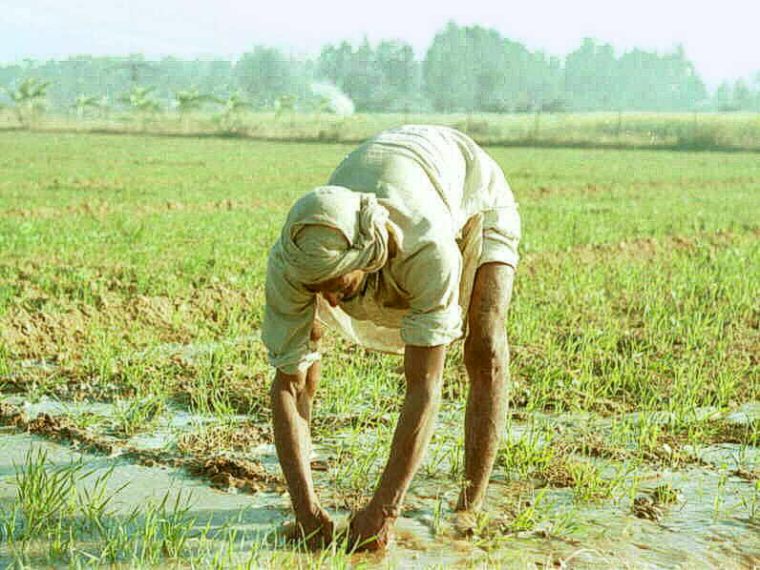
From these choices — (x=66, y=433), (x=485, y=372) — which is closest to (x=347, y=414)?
(x=66, y=433)

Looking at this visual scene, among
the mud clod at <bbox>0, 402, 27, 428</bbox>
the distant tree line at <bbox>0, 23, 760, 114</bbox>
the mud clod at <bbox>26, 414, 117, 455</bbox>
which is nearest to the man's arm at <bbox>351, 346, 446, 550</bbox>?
the mud clod at <bbox>26, 414, 117, 455</bbox>

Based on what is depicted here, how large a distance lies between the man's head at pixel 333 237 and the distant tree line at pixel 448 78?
82.4 meters

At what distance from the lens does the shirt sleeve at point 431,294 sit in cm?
258

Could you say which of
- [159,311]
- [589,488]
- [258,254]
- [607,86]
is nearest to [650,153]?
[258,254]

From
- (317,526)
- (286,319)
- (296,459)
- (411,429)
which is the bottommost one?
(317,526)

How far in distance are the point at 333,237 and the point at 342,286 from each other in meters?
0.18

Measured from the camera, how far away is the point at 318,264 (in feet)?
7.95

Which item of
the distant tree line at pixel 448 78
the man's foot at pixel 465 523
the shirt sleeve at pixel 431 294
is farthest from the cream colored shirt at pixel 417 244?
the distant tree line at pixel 448 78

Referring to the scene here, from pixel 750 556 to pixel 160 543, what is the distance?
5.68ft

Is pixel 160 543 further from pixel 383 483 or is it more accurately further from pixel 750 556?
pixel 750 556

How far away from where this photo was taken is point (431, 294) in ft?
8.58

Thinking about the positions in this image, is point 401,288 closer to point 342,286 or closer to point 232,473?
point 342,286

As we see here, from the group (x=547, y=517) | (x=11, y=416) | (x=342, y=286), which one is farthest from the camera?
(x=11, y=416)

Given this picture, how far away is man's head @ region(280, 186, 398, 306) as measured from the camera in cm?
241
